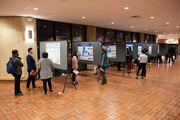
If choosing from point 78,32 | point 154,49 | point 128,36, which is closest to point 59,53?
point 78,32

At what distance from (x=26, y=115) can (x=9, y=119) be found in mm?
378

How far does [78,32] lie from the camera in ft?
34.1

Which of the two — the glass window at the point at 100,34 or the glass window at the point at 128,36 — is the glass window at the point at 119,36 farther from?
the glass window at the point at 100,34

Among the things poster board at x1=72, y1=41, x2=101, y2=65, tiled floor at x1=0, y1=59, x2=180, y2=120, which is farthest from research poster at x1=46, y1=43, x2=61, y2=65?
poster board at x1=72, y1=41, x2=101, y2=65

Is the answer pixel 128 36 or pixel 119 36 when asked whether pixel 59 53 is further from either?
pixel 128 36

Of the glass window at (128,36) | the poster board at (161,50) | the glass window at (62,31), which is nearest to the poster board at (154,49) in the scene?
the poster board at (161,50)

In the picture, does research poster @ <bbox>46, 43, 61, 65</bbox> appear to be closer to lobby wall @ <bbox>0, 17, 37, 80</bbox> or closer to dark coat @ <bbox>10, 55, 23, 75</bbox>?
dark coat @ <bbox>10, 55, 23, 75</bbox>

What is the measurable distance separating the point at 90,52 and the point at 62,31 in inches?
124

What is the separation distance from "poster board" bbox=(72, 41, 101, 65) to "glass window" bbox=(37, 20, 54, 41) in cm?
196

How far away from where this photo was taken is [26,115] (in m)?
3.69

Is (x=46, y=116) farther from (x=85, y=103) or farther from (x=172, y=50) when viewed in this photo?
(x=172, y=50)

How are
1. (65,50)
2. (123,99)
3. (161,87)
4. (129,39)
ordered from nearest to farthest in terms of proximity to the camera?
(123,99) → (65,50) → (161,87) → (129,39)

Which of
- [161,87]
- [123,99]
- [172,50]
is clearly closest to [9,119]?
[123,99]

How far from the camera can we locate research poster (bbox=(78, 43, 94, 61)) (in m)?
7.44
